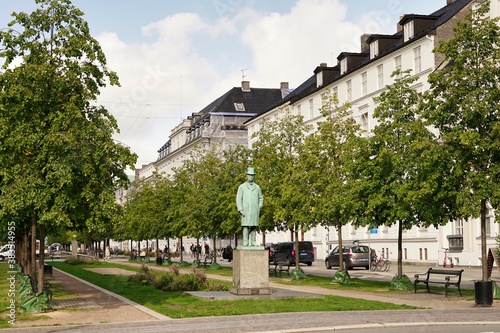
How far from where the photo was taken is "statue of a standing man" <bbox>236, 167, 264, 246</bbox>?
23.3 metres

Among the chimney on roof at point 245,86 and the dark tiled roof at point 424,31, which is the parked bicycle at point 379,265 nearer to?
the dark tiled roof at point 424,31

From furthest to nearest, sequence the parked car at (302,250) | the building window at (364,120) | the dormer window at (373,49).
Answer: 1. the building window at (364,120)
2. the dormer window at (373,49)
3. the parked car at (302,250)

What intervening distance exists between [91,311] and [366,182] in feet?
37.2

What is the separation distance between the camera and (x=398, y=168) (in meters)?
25.5

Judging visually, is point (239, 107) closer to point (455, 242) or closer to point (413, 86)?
point (413, 86)

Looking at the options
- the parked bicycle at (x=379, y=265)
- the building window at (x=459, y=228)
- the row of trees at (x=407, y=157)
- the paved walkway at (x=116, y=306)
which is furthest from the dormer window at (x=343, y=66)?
the paved walkway at (x=116, y=306)

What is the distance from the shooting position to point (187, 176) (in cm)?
5497

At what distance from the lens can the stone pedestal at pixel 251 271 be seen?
2231 cm

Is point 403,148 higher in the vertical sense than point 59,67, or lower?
lower

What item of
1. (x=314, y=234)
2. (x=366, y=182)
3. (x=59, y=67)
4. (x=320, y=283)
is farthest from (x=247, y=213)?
(x=314, y=234)

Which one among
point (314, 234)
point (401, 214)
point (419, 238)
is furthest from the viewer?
point (314, 234)

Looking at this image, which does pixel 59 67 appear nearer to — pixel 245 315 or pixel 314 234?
pixel 245 315

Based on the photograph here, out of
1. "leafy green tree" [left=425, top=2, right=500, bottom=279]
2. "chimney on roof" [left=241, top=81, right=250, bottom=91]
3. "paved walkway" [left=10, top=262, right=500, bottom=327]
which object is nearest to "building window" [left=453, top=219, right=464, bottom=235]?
"paved walkway" [left=10, top=262, right=500, bottom=327]

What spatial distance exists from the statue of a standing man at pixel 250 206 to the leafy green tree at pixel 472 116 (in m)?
5.79
